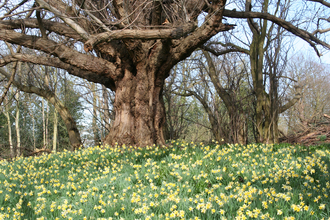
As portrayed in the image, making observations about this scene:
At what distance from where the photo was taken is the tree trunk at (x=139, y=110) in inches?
246

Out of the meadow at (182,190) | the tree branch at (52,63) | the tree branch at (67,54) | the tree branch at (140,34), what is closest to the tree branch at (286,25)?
the tree branch at (140,34)

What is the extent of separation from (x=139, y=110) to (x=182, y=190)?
11.0 feet

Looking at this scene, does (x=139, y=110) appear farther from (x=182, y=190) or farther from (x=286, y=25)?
(x=286, y=25)

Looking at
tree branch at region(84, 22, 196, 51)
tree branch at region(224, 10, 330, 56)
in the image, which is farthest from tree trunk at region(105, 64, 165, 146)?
tree branch at region(224, 10, 330, 56)

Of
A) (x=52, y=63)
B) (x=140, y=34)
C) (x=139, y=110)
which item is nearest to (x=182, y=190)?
(x=140, y=34)

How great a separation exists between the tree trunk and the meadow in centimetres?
101

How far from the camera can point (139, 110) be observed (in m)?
6.31

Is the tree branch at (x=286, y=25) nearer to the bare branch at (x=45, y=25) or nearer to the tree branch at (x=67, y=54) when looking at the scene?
the tree branch at (x=67, y=54)

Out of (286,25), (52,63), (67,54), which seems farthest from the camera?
(52,63)

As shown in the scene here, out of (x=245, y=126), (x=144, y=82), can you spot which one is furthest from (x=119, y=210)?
(x=245, y=126)

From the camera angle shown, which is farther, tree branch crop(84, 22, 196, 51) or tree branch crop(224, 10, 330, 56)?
tree branch crop(224, 10, 330, 56)

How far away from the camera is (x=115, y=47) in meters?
6.56

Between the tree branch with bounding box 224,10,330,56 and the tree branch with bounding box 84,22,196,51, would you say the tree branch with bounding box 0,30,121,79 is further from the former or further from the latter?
the tree branch with bounding box 224,10,330,56

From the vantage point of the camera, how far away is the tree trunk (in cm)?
624
